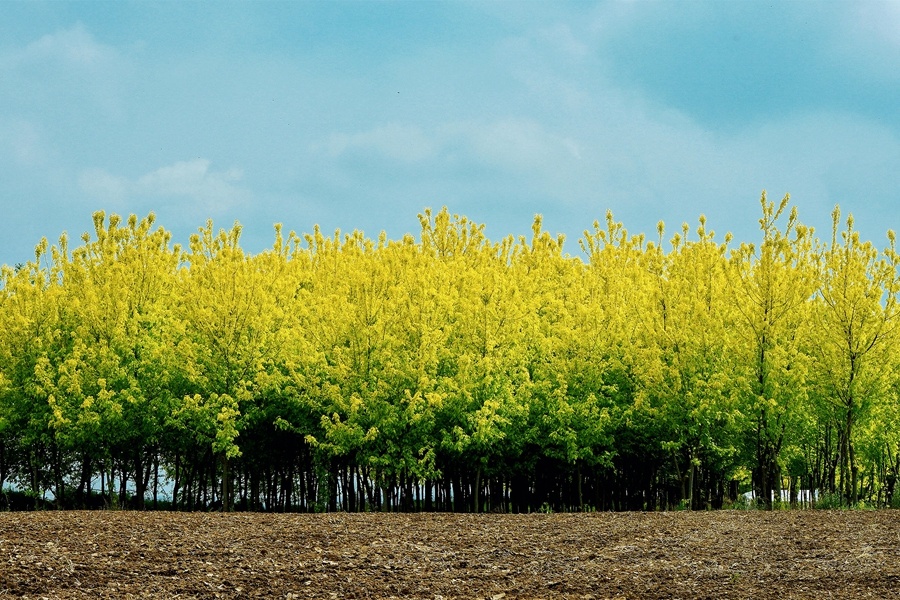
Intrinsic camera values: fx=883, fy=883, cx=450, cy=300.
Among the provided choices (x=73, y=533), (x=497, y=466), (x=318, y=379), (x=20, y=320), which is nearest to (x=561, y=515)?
(x=497, y=466)

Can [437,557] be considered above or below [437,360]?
below

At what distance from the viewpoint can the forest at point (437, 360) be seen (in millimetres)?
20844

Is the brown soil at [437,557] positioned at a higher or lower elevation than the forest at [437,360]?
lower

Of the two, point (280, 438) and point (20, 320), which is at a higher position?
point (20, 320)

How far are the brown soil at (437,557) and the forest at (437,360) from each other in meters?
4.40

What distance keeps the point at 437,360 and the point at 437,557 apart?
7839mm

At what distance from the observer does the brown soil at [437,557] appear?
11.0 meters

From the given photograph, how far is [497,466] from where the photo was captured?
2342 centimetres

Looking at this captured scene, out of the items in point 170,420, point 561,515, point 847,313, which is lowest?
point 561,515

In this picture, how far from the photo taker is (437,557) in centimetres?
1295

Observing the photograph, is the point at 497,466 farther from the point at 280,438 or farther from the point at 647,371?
the point at 280,438

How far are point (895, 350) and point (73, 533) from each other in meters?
20.4

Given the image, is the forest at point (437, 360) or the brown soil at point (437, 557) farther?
the forest at point (437, 360)

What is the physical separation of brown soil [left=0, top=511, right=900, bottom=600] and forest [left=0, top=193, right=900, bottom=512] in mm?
4398
